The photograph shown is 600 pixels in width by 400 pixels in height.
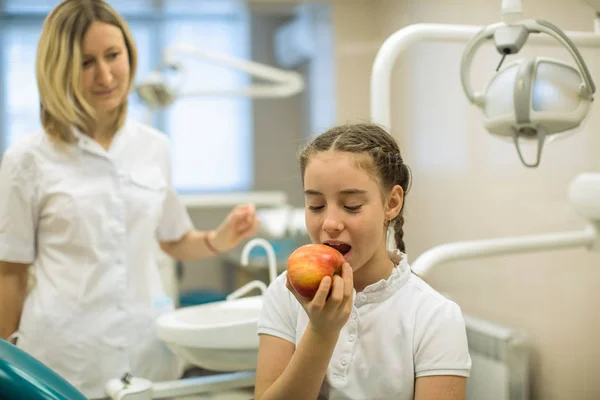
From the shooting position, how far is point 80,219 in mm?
1428

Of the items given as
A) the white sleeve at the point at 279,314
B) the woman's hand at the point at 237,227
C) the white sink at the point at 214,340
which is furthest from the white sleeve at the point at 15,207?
the white sleeve at the point at 279,314

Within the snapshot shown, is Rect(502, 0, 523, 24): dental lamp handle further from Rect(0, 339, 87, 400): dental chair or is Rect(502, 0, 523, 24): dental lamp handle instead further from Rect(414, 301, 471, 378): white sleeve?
Rect(0, 339, 87, 400): dental chair

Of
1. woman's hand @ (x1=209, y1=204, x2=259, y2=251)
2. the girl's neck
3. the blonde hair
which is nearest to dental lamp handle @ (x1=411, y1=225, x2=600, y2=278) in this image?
the girl's neck

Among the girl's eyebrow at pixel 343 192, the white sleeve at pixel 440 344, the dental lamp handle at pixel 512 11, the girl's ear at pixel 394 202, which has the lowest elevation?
the white sleeve at pixel 440 344

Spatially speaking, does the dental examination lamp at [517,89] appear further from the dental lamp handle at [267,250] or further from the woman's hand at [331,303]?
the dental lamp handle at [267,250]

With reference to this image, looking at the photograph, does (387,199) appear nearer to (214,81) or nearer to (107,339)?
(107,339)

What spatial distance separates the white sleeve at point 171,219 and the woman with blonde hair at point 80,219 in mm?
143

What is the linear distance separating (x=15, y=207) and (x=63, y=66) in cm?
32

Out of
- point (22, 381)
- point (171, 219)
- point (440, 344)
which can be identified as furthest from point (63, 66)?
point (440, 344)

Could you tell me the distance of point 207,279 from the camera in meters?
5.40

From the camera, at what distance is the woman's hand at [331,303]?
803 millimetres

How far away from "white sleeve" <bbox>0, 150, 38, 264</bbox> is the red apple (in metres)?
0.81

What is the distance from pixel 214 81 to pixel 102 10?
4.21 m

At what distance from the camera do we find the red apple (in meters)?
0.81
